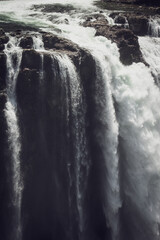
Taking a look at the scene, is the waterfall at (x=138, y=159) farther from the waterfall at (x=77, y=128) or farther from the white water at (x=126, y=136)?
the waterfall at (x=77, y=128)

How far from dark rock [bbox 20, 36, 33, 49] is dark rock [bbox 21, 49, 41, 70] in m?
2.11

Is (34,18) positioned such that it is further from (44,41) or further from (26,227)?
(26,227)

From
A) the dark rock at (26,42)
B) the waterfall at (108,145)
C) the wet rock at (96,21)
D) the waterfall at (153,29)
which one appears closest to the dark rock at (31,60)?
the dark rock at (26,42)

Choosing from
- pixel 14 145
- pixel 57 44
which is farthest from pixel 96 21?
pixel 14 145

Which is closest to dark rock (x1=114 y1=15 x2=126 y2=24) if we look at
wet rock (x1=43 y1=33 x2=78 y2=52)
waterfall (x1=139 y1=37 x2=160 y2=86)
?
waterfall (x1=139 y1=37 x2=160 y2=86)

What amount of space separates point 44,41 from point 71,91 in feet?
18.6

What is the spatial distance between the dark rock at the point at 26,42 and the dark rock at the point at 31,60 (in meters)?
2.11

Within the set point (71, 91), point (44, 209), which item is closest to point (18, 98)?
point (71, 91)

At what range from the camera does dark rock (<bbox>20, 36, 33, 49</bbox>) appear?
2438cm

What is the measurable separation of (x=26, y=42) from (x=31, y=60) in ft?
9.58

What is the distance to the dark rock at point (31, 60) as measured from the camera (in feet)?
73.0

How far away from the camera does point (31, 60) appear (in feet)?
73.4

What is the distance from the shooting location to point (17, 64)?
22.3 meters

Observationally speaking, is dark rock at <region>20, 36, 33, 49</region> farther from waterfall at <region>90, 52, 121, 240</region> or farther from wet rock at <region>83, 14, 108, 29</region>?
wet rock at <region>83, 14, 108, 29</region>
